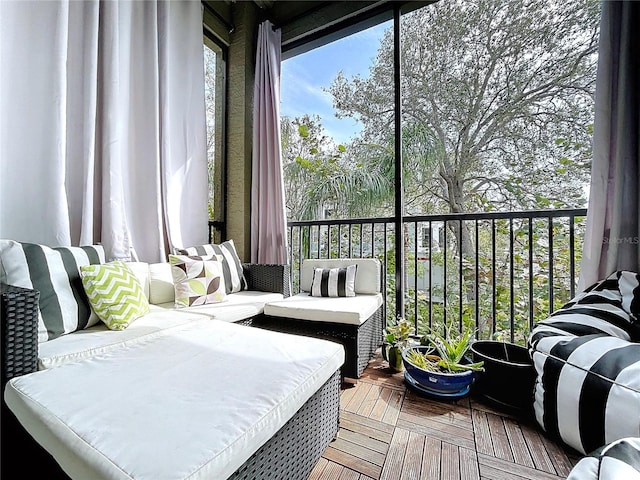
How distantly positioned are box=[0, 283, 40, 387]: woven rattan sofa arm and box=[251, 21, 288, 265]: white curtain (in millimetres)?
1991

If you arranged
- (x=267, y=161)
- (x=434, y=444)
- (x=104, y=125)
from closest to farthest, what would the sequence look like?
(x=434, y=444), (x=104, y=125), (x=267, y=161)

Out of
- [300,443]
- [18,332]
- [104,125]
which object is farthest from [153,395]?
[104,125]

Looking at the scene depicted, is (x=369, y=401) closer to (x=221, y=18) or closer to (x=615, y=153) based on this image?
(x=615, y=153)

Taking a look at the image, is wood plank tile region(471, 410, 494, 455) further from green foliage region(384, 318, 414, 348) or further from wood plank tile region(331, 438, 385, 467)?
green foliage region(384, 318, 414, 348)

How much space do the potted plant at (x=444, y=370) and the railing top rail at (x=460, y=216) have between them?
95 cm

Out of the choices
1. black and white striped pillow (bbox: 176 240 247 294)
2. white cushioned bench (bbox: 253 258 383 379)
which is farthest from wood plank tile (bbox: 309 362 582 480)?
black and white striped pillow (bbox: 176 240 247 294)

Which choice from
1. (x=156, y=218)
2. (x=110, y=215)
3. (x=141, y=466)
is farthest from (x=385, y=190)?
(x=141, y=466)

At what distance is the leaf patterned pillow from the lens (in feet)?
6.44

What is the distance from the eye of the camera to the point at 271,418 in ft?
2.59

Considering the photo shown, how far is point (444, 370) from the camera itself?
169 cm

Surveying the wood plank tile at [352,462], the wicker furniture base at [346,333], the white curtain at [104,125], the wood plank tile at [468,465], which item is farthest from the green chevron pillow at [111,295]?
the wood plank tile at [468,465]

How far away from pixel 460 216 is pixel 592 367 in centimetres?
132

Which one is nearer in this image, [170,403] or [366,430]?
[170,403]

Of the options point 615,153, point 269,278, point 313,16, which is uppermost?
point 313,16
